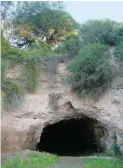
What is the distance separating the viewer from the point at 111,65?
34.6ft

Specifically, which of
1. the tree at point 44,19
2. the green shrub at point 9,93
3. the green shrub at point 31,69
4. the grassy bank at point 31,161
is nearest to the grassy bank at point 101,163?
the grassy bank at point 31,161

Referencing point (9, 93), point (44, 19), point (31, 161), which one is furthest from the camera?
point (44, 19)

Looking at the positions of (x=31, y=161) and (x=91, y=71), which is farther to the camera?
(x=91, y=71)

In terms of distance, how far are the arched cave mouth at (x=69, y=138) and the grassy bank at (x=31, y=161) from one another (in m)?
4.18

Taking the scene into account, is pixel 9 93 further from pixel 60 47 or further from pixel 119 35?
pixel 119 35

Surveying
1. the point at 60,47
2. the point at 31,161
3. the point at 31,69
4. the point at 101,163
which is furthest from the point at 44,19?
the point at 101,163

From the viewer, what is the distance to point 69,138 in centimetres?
1608

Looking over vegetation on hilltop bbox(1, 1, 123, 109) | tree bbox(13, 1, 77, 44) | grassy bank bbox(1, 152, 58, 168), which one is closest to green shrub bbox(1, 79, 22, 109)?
vegetation on hilltop bbox(1, 1, 123, 109)

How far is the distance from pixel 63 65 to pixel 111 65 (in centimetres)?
157

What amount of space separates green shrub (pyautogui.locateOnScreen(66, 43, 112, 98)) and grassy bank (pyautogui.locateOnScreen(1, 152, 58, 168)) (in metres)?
2.33

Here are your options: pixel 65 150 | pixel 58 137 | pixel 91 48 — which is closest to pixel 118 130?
pixel 91 48

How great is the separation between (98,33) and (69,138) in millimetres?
6301

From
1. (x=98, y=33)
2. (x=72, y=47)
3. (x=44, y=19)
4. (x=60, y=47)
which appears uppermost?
(x=44, y=19)

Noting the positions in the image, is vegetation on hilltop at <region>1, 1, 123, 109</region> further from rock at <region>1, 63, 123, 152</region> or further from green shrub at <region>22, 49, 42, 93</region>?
rock at <region>1, 63, 123, 152</region>
